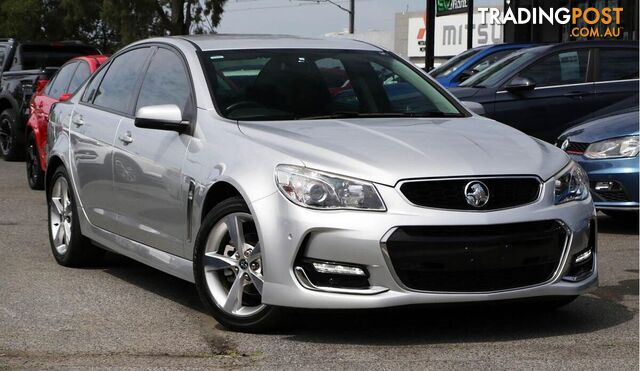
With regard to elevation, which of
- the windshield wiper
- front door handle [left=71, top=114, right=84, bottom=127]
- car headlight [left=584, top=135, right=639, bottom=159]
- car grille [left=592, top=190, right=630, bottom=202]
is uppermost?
the windshield wiper

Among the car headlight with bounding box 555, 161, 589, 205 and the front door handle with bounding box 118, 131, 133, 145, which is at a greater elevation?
the front door handle with bounding box 118, 131, 133, 145

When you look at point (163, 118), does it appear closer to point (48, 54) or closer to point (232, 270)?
point (232, 270)

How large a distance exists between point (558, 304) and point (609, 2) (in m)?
24.6

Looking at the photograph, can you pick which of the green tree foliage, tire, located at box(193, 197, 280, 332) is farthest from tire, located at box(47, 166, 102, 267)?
the green tree foliage

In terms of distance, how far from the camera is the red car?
12.8 m

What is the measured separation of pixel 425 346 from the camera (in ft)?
18.6

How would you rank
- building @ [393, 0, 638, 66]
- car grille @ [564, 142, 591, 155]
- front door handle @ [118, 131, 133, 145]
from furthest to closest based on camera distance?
1. building @ [393, 0, 638, 66]
2. car grille @ [564, 142, 591, 155]
3. front door handle @ [118, 131, 133, 145]

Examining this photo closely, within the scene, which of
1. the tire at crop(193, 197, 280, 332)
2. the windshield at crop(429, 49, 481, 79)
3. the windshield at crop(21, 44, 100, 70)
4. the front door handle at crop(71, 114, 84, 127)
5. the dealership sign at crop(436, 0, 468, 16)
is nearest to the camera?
the tire at crop(193, 197, 280, 332)

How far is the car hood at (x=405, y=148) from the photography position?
5590 mm

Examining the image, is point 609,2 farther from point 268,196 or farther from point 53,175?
point 268,196

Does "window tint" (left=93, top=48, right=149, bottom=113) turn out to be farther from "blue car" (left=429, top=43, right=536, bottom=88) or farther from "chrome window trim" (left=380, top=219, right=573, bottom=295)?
"blue car" (left=429, top=43, right=536, bottom=88)

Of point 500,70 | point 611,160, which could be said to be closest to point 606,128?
point 611,160

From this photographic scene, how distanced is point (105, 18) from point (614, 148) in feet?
132

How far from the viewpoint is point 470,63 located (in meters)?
15.3
